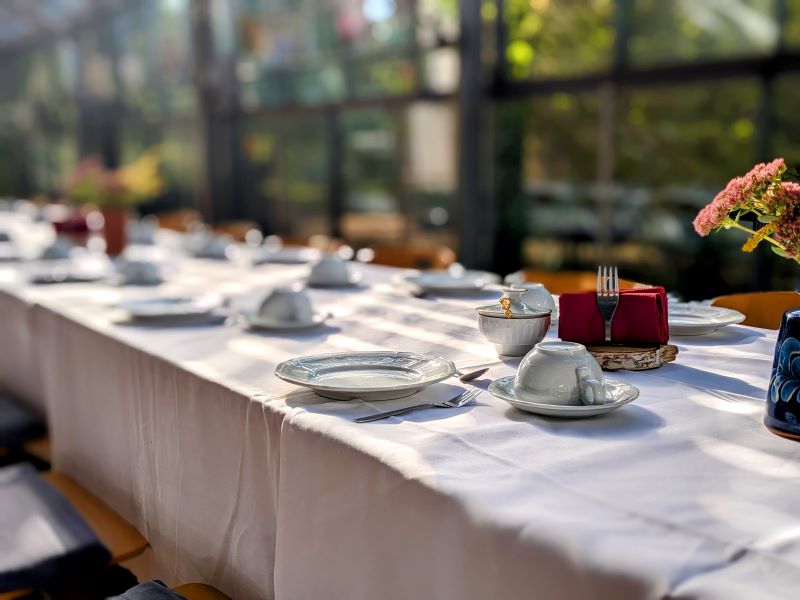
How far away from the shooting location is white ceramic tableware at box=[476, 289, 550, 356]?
1.48 metres

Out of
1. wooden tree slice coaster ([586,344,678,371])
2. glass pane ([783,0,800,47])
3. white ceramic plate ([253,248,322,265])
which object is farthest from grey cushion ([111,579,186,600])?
glass pane ([783,0,800,47])

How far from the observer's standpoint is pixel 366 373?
137 centimetres

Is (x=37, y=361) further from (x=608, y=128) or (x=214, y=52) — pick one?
(x=214, y=52)

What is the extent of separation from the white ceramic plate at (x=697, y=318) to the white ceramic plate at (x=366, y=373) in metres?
0.60

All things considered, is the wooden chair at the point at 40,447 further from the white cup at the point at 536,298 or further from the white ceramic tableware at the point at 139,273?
the white cup at the point at 536,298

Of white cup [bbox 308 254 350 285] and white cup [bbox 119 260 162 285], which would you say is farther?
white cup [bbox 119 260 162 285]

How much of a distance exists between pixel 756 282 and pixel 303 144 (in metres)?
4.11

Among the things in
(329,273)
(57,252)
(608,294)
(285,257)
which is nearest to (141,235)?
(57,252)

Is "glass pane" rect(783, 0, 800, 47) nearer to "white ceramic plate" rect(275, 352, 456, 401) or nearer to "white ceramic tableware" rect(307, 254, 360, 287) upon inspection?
"white ceramic tableware" rect(307, 254, 360, 287)

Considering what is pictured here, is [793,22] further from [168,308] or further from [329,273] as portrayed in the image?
[168,308]

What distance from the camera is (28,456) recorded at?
2643 mm

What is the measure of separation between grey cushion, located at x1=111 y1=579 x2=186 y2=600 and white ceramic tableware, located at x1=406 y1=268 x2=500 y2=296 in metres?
1.27

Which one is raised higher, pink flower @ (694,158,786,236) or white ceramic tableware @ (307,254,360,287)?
pink flower @ (694,158,786,236)

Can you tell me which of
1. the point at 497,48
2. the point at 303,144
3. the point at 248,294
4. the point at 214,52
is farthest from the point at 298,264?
the point at 214,52
